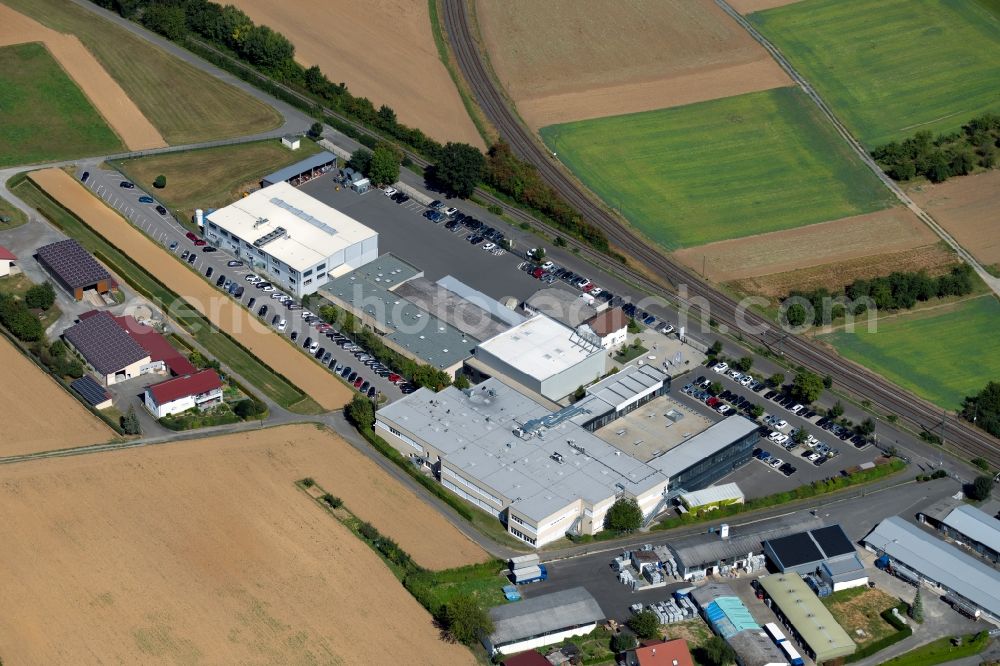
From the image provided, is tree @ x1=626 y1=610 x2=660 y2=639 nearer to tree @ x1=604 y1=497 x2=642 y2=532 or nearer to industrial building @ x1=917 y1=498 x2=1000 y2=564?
tree @ x1=604 y1=497 x2=642 y2=532

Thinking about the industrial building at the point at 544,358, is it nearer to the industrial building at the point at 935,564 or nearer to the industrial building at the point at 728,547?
the industrial building at the point at 728,547

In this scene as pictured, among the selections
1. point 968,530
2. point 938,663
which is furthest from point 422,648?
point 968,530

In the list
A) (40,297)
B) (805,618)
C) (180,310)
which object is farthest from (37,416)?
(805,618)

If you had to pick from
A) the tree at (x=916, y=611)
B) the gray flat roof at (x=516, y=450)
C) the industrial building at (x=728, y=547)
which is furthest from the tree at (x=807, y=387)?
the tree at (x=916, y=611)

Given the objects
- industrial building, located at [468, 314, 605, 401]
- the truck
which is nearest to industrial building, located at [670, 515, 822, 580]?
the truck

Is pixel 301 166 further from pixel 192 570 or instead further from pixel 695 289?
pixel 192 570
